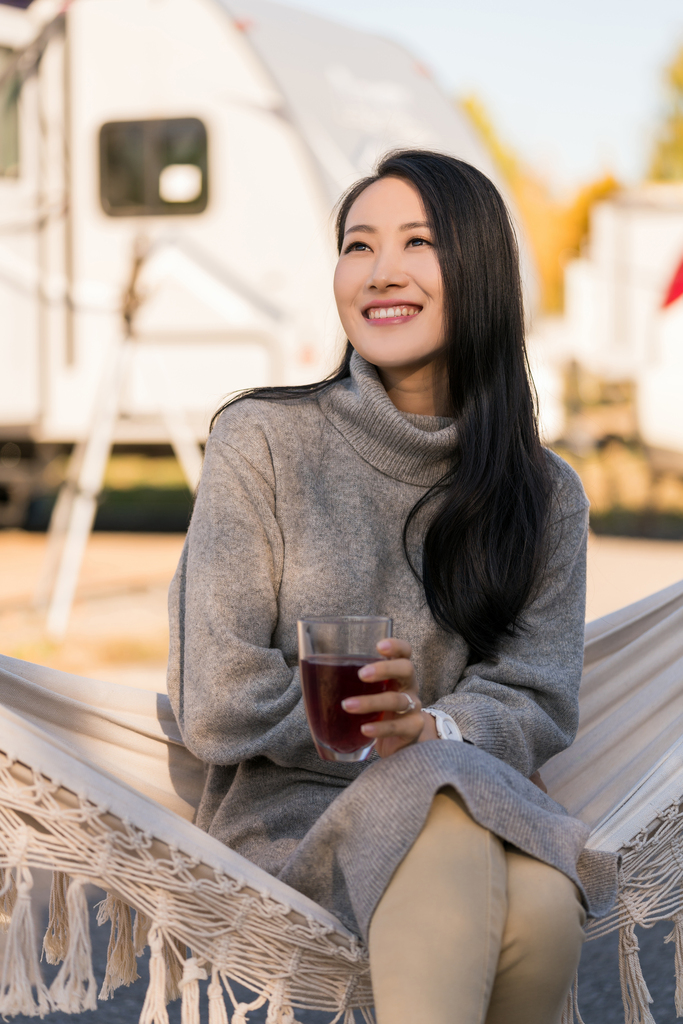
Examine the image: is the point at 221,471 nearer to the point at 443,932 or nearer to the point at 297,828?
the point at 297,828

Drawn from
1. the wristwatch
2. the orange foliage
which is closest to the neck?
the wristwatch

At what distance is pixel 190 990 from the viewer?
5.04 feet

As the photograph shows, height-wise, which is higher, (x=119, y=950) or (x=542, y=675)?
(x=542, y=675)

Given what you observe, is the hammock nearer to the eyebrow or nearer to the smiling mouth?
the smiling mouth

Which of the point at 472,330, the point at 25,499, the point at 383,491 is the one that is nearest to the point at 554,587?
the point at 383,491

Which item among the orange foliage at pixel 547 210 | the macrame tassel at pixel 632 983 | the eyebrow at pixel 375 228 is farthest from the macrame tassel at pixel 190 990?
the orange foliage at pixel 547 210

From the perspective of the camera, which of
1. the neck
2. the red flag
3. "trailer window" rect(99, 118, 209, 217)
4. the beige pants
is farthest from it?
the red flag

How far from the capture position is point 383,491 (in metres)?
1.95

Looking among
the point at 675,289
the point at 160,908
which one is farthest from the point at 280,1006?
the point at 675,289

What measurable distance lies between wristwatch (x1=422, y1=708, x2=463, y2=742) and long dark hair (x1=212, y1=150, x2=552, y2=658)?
7.9 inches

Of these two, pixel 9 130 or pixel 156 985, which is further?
pixel 9 130

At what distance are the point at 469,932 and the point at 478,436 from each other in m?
0.85

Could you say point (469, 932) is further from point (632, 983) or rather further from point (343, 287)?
point (343, 287)

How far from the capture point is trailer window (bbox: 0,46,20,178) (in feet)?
20.5
